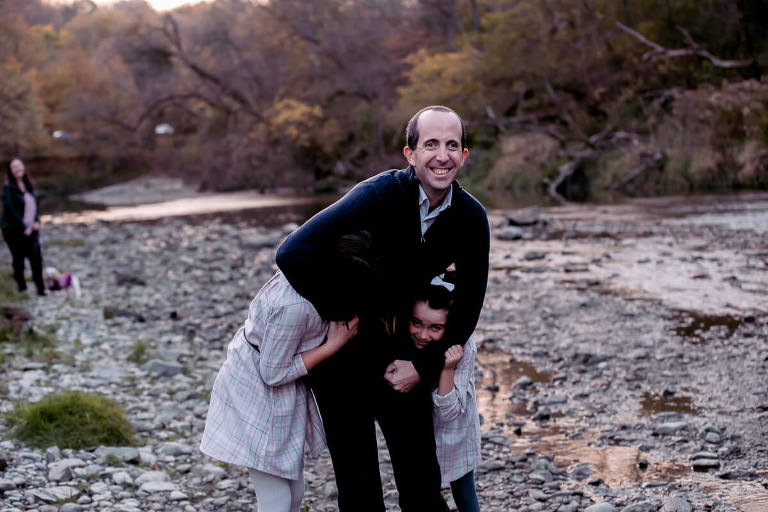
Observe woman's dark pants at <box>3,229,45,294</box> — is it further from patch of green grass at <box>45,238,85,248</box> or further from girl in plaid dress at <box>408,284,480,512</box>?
girl in plaid dress at <box>408,284,480,512</box>

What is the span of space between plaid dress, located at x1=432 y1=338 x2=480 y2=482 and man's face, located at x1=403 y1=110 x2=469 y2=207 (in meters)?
0.71

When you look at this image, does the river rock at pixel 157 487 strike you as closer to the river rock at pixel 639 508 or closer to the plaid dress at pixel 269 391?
the plaid dress at pixel 269 391

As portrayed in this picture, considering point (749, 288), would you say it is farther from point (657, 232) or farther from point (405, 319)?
point (405, 319)

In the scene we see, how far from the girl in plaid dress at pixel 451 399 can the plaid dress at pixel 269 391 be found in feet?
1.33

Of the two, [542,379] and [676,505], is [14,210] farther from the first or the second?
[676,505]

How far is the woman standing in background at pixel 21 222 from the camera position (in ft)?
36.3

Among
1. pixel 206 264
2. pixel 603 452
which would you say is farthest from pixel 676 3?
pixel 603 452

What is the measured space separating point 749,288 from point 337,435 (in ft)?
26.7

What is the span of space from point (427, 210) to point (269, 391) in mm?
976

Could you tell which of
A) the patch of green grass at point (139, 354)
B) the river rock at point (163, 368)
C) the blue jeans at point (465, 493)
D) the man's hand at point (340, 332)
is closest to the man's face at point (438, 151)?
the man's hand at point (340, 332)

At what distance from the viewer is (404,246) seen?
10.1 ft

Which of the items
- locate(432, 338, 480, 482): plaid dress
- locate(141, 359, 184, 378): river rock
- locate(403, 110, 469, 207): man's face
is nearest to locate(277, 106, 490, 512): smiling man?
locate(403, 110, 469, 207): man's face

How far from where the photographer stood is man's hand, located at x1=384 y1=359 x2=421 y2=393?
305cm

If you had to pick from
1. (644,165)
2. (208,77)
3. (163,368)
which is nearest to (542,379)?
(163,368)
